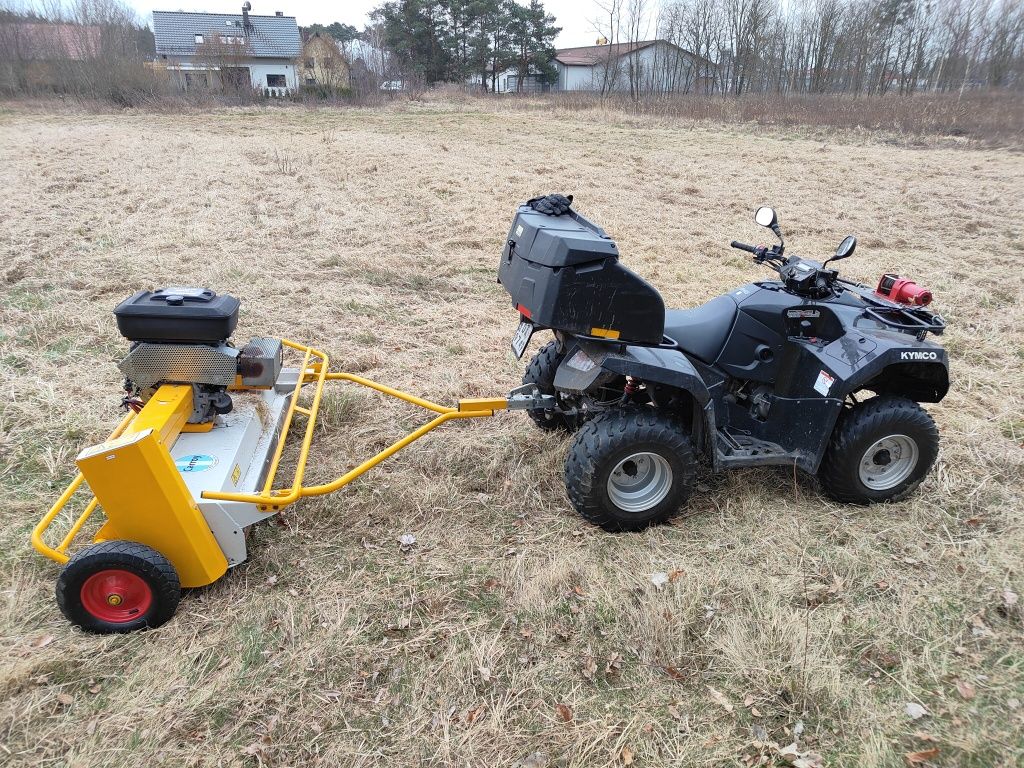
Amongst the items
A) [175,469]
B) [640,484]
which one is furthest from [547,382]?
[175,469]

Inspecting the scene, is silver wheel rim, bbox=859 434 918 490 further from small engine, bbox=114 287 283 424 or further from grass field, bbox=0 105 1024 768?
small engine, bbox=114 287 283 424

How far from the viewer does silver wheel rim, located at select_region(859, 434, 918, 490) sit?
3.51 m

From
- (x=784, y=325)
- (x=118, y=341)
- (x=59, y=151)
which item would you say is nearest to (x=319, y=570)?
(x=784, y=325)

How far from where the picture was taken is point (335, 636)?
275 cm

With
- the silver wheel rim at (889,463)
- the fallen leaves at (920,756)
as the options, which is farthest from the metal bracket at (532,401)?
the fallen leaves at (920,756)

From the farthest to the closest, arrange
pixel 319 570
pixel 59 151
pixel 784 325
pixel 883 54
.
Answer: pixel 883 54 → pixel 59 151 → pixel 784 325 → pixel 319 570

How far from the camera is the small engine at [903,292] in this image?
344 centimetres

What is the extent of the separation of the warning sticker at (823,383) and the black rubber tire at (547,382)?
1325 millimetres

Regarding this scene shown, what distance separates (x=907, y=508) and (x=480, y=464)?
7.82 feet

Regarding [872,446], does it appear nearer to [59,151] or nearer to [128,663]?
[128,663]

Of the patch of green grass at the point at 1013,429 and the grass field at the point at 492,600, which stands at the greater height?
the patch of green grass at the point at 1013,429

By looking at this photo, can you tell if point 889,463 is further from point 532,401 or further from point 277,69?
point 277,69

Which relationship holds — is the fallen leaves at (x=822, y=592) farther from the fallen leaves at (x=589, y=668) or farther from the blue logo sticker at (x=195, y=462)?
the blue logo sticker at (x=195, y=462)

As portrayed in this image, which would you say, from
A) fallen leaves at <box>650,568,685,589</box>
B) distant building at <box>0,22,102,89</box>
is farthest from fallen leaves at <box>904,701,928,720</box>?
distant building at <box>0,22,102,89</box>
